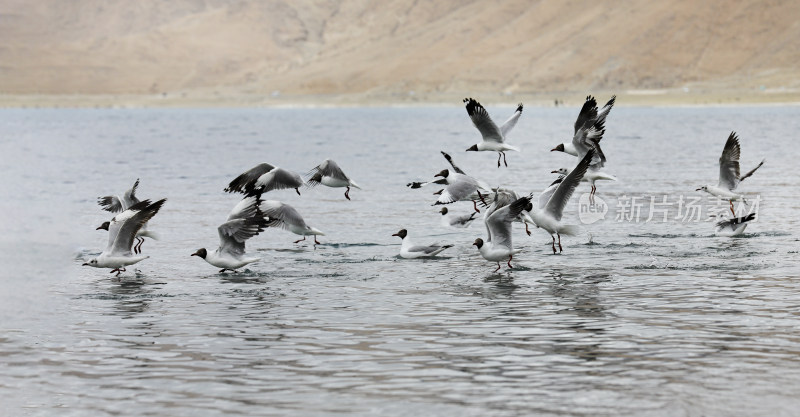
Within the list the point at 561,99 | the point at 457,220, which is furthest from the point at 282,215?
the point at 561,99

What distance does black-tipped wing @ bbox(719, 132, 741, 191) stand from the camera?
21.8 metres

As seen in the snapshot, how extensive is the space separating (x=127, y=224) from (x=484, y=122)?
796 cm

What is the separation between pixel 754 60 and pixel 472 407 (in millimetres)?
157073

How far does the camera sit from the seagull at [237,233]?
17031 millimetres

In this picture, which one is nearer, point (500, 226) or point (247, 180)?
point (500, 226)

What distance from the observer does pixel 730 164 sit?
73.2 ft

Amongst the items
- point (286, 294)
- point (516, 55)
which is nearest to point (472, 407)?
point (286, 294)

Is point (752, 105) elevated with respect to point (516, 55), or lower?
lower

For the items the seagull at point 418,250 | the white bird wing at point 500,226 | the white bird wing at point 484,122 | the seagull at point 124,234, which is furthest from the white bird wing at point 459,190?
the seagull at point 124,234

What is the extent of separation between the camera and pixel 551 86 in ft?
563

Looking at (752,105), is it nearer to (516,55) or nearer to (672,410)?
(516,55)

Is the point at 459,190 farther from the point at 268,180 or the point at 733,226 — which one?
the point at 733,226

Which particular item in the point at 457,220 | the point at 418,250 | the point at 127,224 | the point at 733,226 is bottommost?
the point at 418,250

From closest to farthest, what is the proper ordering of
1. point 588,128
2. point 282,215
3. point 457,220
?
point 282,215, point 588,128, point 457,220
